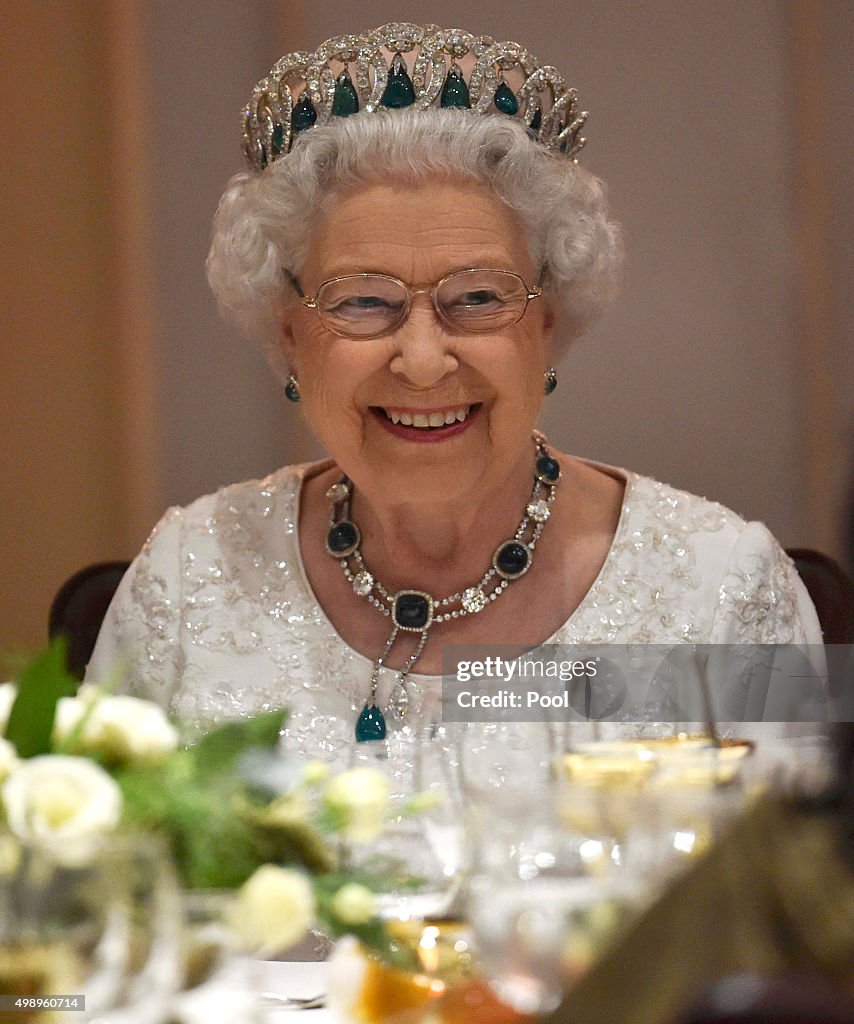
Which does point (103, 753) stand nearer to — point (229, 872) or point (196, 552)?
point (229, 872)

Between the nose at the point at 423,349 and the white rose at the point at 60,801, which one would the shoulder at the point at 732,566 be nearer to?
the nose at the point at 423,349

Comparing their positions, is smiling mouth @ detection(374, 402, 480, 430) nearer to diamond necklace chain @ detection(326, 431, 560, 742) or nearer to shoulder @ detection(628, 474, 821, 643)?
diamond necklace chain @ detection(326, 431, 560, 742)

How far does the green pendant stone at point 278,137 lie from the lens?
2100 millimetres

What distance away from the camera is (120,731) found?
3.10ft

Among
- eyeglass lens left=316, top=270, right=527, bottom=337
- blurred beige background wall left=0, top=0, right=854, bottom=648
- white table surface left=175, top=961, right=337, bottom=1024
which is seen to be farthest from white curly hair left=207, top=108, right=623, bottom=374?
blurred beige background wall left=0, top=0, right=854, bottom=648

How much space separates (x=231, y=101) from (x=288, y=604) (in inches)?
91.4

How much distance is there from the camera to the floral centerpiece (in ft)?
2.77

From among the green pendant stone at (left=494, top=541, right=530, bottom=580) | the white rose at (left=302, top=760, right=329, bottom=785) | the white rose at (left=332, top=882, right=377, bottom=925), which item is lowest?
the white rose at (left=332, top=882, right=377, bottom=925)

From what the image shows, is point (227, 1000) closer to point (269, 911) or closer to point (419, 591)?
point (269, 911)

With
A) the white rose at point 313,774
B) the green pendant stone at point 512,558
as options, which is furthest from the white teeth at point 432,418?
the white rose at point 313,774

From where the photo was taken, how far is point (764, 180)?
388 cm

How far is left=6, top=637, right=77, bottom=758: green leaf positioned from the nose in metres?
1.02

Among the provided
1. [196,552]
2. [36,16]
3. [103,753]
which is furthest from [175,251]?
[103,753]

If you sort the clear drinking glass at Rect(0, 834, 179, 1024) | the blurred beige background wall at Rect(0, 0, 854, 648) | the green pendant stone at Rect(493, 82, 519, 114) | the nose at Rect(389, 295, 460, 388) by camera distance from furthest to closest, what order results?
the blurred beige background wall at Rect(0, 0, 854, 648)
the green pendant stone at Rect(493, 82, 519, 114)
the nose at Rect(389, 295, 460, 388)
the clear drinking glass at Rect(0, 834, 179, 1024)
